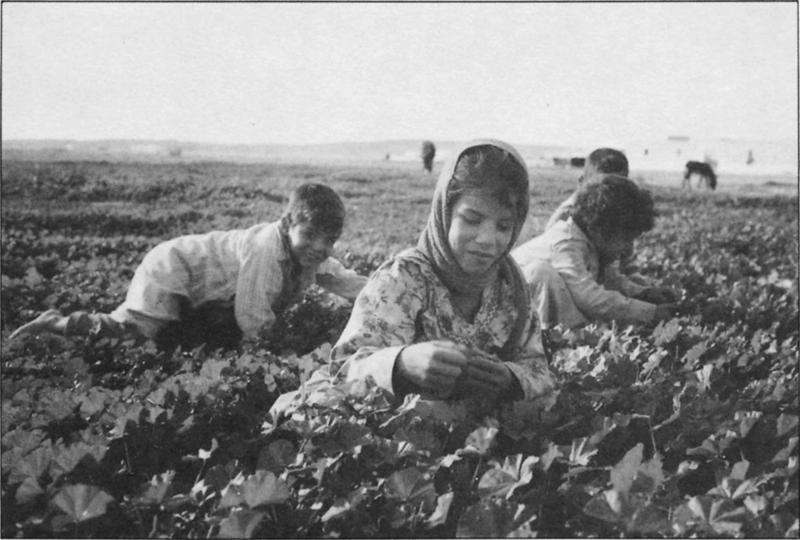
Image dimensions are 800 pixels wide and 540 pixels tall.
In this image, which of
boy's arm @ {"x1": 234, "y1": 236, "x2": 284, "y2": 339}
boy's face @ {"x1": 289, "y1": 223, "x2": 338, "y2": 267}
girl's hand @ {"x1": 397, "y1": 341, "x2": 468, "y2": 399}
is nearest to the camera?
girl's hand @ {"x1": 397, "y1": 341, "x2": 468, "y2": 399}

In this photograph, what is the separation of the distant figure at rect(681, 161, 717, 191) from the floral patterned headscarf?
10.9 ft

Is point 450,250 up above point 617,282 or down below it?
above

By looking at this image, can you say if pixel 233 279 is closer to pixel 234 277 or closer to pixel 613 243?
pixel 234 277

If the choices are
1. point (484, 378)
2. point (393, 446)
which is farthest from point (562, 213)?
point (393, 446)

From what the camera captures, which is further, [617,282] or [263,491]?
[617,282]

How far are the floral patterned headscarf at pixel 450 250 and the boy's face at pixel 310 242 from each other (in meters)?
1.40

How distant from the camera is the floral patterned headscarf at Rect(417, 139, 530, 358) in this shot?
6.82 ft

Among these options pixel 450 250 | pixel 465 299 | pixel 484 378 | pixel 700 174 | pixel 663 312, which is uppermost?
pixel 700 174

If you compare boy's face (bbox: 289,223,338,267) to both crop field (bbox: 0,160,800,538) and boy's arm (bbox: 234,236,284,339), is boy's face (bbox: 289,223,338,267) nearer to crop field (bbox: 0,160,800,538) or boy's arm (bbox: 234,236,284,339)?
boy's arm (bbox: 234,236,284,339)

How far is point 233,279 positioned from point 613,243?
2031 millimetres

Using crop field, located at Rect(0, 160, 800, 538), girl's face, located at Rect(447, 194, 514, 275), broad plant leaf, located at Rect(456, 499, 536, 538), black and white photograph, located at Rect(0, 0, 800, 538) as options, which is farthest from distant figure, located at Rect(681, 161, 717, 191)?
broad plant leaf, located at Rect(456, 499, 536, 538)

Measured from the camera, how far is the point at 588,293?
363cm

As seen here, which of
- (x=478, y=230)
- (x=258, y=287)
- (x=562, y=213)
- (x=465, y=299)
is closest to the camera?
(x=478, y=230)

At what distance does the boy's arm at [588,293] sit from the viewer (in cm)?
354
